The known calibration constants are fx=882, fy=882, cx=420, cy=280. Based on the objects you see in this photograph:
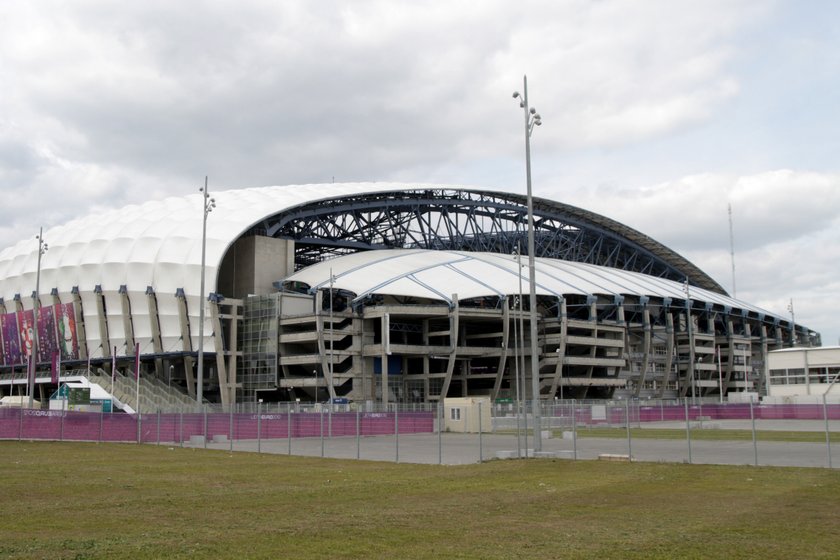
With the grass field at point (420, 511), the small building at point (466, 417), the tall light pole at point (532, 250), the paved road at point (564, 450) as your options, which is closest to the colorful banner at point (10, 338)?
the small building at point (466, 417)

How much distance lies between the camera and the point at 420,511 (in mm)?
16688

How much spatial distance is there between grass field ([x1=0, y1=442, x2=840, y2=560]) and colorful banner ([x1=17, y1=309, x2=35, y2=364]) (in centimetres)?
6528

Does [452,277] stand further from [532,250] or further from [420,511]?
[420,511]

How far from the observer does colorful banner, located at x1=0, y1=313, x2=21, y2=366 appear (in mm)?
90312

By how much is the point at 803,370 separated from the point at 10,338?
3392 inches

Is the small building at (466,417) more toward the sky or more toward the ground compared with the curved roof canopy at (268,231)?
more toward the ground

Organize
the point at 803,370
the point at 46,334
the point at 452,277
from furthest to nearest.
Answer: the point at 803,370 → the point at 46,334 → the point at 452,277

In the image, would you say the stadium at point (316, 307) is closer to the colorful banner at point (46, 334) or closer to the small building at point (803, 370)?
the colorful banner at point (46, 334)

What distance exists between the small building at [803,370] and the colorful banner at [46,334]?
75508 millimetres

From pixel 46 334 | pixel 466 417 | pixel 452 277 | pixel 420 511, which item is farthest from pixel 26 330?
pixel 420 511

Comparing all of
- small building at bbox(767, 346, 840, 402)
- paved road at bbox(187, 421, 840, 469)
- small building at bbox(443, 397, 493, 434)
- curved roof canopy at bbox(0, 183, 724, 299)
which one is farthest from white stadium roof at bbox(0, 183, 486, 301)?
small building at bbox(767, 346, 840, 402)

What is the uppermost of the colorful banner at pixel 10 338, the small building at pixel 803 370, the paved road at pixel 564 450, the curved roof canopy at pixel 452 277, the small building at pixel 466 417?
the curved roof canopy at pixel 452 277

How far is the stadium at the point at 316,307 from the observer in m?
81.4

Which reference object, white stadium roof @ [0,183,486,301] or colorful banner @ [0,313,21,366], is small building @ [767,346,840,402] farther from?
colorful banner @ [0,313,21,366]
